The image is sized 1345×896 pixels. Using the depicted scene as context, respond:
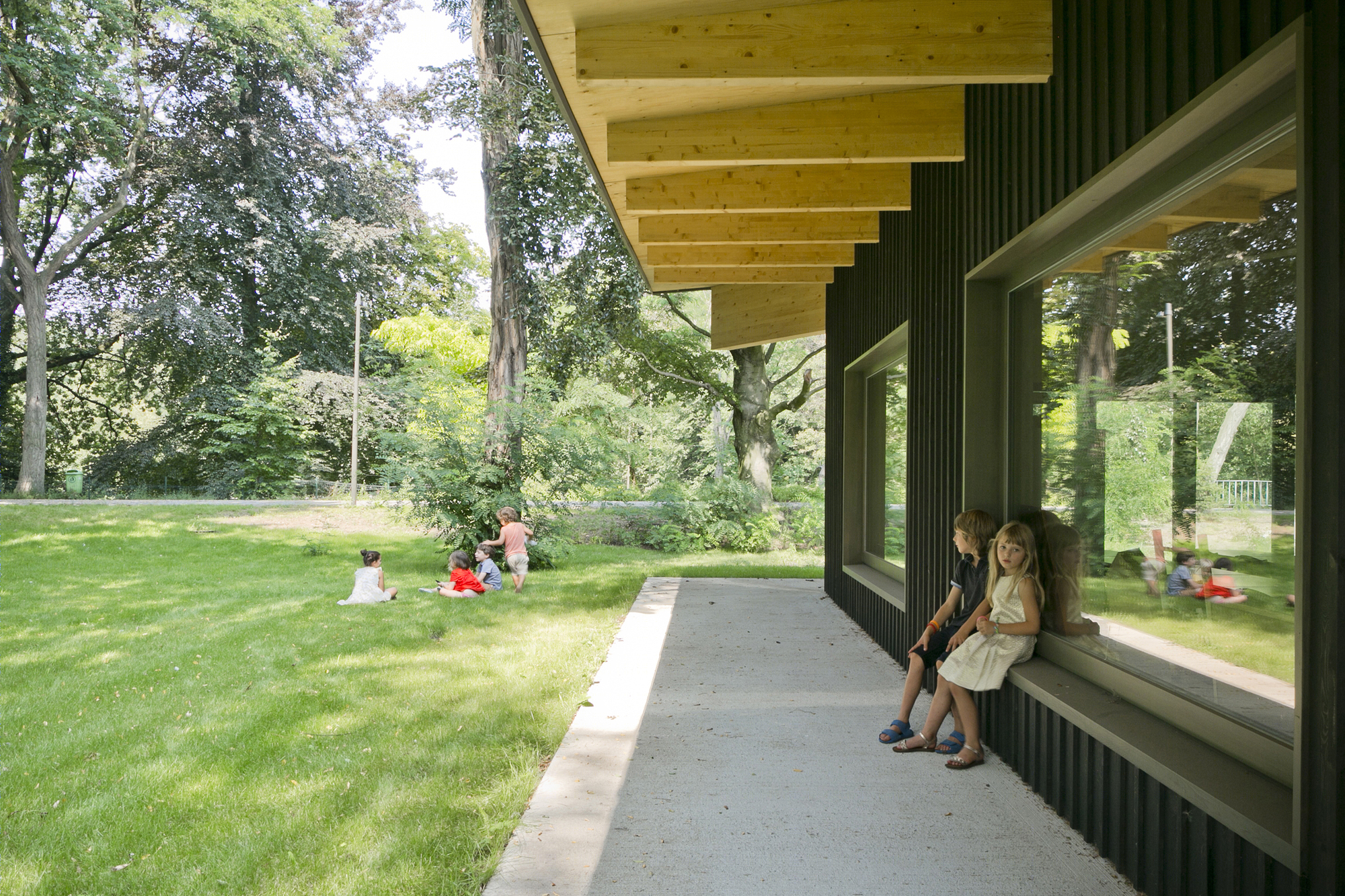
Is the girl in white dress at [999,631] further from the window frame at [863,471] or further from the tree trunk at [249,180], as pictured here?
the tree trunk at [249,180]

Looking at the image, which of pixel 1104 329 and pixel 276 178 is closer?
pixel 1104 329

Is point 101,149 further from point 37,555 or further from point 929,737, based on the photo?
point 929,737

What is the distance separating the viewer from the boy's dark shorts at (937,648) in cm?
404

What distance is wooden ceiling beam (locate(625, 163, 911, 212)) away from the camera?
5.57 meters

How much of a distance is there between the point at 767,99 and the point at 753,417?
1274 cm

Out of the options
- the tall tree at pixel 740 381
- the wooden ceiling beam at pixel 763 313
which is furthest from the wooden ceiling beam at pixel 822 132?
the tall tree at pixel 740 381

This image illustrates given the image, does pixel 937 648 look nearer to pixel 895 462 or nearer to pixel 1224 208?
pixel 1224 208

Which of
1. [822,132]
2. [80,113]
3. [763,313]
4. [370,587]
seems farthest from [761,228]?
[80,113]

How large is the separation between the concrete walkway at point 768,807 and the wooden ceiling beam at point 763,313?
5.68m

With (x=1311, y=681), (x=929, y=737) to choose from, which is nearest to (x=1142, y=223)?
(x=1311, y=681)

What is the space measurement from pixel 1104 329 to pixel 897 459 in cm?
361

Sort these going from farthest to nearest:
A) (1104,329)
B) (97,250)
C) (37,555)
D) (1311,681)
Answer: (97,250)
(37,555)
(1104,329)
(1311,681)

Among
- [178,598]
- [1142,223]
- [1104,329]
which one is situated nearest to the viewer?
[1142,223]

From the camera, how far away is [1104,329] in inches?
131
